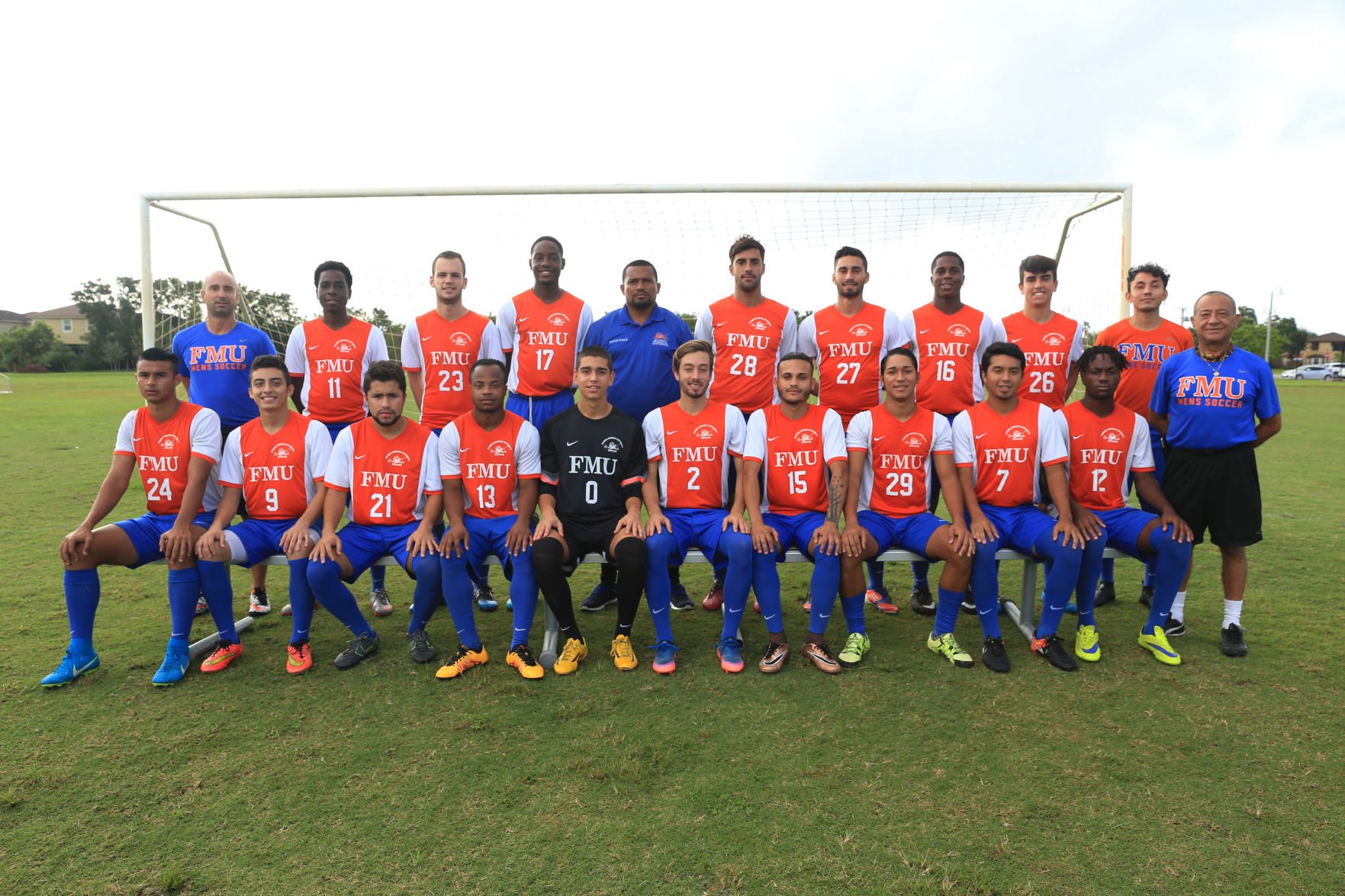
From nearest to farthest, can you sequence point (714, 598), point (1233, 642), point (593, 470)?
point (1233, 642) → point (593, 470) → point (714, 598)

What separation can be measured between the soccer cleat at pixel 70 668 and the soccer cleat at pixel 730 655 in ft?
9.96

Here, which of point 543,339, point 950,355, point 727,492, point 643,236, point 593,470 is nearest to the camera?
point 593,470

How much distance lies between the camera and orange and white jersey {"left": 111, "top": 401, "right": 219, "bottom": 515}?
3820 millimetres

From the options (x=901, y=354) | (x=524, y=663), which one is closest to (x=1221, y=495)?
(x=901, y=354)

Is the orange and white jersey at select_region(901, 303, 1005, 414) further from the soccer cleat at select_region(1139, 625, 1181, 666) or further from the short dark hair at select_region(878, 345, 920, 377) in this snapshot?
the soccer cleat at select_region(1139, 625, 1181, 666)

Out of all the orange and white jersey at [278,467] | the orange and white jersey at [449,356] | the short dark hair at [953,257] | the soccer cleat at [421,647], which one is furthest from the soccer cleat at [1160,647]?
the orange and white jersey at [278,467]

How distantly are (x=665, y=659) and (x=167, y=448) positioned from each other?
279cm

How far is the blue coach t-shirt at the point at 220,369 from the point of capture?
175 inches

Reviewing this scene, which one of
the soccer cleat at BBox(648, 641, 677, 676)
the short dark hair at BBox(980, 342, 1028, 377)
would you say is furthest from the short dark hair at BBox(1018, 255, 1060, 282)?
the soccer cleat at BBox(648, 641, 677, 676)

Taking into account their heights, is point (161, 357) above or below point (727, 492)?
above

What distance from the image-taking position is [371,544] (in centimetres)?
377

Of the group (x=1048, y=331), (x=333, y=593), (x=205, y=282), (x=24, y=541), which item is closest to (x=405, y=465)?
(x=333, y=593)

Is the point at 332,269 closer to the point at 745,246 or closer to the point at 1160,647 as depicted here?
the point at 745,246

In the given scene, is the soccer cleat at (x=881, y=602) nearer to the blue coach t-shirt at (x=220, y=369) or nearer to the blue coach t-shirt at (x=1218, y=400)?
the blue coach t-shirt at (x=1218, y=400)
